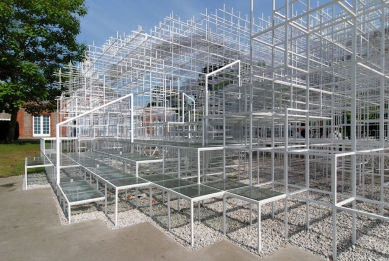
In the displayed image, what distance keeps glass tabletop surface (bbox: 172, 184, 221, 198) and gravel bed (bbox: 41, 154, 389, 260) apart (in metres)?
0.73

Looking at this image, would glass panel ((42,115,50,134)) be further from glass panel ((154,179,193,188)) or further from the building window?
glass panel ((154,179,193,188))

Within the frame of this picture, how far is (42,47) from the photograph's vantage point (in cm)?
1636

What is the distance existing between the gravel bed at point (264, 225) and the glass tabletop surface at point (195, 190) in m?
0.73

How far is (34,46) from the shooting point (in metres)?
16.3

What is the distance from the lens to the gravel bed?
394 cm

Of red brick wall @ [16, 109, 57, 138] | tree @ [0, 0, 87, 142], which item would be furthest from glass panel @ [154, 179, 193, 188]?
red brick wall @ [16, 109, 57, 138]

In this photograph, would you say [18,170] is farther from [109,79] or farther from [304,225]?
[304,225]

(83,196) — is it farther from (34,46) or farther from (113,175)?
(34,46)

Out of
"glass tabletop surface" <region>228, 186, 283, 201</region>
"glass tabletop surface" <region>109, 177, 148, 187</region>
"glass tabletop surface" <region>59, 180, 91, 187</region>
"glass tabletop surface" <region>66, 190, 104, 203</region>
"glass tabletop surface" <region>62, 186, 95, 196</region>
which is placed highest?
"glass tabletop surface" <region>109, 177, 148, 187</region>

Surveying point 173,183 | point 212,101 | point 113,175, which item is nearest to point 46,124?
point 212,101

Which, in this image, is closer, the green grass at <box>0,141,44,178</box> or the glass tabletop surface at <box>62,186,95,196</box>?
the glass tabletop surface at <box>62,186,95,196</box>

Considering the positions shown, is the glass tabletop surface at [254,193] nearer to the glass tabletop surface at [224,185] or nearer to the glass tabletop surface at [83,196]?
the glass tabletop surface at [224,185]

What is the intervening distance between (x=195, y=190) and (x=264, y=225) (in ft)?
5.20

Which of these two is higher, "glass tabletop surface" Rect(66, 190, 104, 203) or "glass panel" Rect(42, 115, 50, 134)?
"glass panel" Rect(42, 115, 50, 134)
